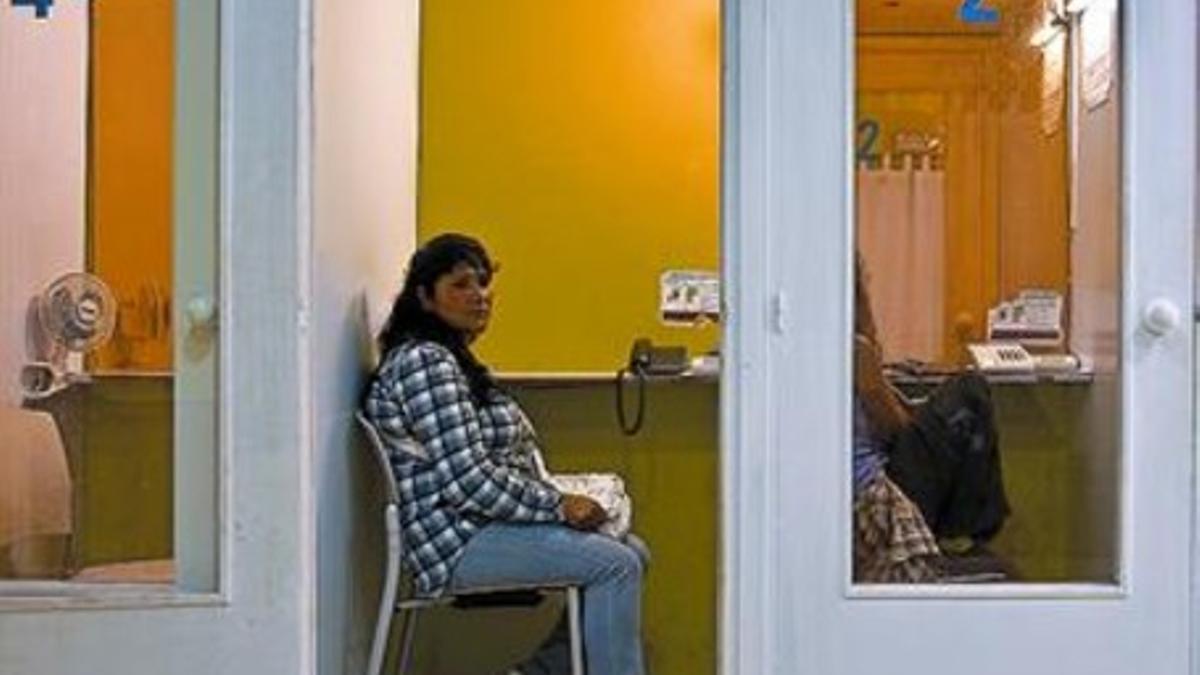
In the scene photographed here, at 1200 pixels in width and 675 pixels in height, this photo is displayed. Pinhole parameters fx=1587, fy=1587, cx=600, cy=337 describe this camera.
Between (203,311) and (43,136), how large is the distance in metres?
0.47

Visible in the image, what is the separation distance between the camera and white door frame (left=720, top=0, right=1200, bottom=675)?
2988mm

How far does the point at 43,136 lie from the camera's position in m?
2.99

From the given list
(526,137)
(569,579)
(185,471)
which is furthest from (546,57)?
(185,471)

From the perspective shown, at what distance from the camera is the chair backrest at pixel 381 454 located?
3469 mm

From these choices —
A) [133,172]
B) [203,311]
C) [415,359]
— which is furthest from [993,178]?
[133,172]

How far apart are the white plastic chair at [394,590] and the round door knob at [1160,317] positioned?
53.0 inches

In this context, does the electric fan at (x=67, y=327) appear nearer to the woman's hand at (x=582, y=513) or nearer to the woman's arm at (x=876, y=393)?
the woman's hand at (x=582, y=513)

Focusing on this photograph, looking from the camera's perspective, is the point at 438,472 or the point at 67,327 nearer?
the point at 67,327

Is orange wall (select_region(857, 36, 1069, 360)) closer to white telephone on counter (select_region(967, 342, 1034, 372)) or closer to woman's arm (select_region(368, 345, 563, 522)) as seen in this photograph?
white telephone on counter (select_region(967, 342, 1034, 372))

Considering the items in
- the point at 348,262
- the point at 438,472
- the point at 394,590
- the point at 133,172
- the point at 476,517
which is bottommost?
the point at 394,590

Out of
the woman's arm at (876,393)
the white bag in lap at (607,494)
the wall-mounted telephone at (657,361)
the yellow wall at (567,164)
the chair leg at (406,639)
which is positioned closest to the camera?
the woman's arm at (876,393)

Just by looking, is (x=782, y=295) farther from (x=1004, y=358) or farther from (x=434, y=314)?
(x=434, y=314)

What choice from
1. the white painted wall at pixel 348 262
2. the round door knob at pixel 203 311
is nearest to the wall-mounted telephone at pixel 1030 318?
the white painted wall at pixel 348 262

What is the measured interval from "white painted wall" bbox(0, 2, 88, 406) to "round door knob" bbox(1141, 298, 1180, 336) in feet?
6.63
